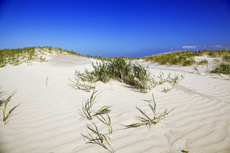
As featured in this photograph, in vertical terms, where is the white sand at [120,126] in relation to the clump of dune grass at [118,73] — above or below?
below

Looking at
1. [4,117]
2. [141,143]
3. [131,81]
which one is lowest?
[141,143]

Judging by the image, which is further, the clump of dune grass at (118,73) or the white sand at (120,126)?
the clump of dune grass at (118,73)

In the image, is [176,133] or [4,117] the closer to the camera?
[176,133]

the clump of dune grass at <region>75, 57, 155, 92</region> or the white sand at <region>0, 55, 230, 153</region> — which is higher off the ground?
the clump of dune grass at <region>75, 57, 155, 92</region>

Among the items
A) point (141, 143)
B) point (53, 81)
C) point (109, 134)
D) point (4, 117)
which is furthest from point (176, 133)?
point (53, 81)

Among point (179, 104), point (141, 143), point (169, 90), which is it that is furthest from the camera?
point (169, 90)

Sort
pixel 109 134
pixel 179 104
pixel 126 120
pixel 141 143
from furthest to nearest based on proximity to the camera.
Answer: pixel 179 104
pixel 126 120
pixel 109 134
pixel 141 143

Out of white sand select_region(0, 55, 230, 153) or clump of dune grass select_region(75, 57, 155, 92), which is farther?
clump of dune grass select_region(75, 57, 155, 92)

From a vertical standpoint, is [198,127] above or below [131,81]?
below

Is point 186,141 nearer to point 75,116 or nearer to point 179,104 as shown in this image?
point 179,104

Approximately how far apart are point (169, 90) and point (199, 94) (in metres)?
0.69

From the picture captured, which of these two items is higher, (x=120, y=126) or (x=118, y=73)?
(x=118, y=73)

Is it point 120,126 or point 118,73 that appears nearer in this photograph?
point 120,126

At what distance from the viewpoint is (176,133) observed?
1475 mm
